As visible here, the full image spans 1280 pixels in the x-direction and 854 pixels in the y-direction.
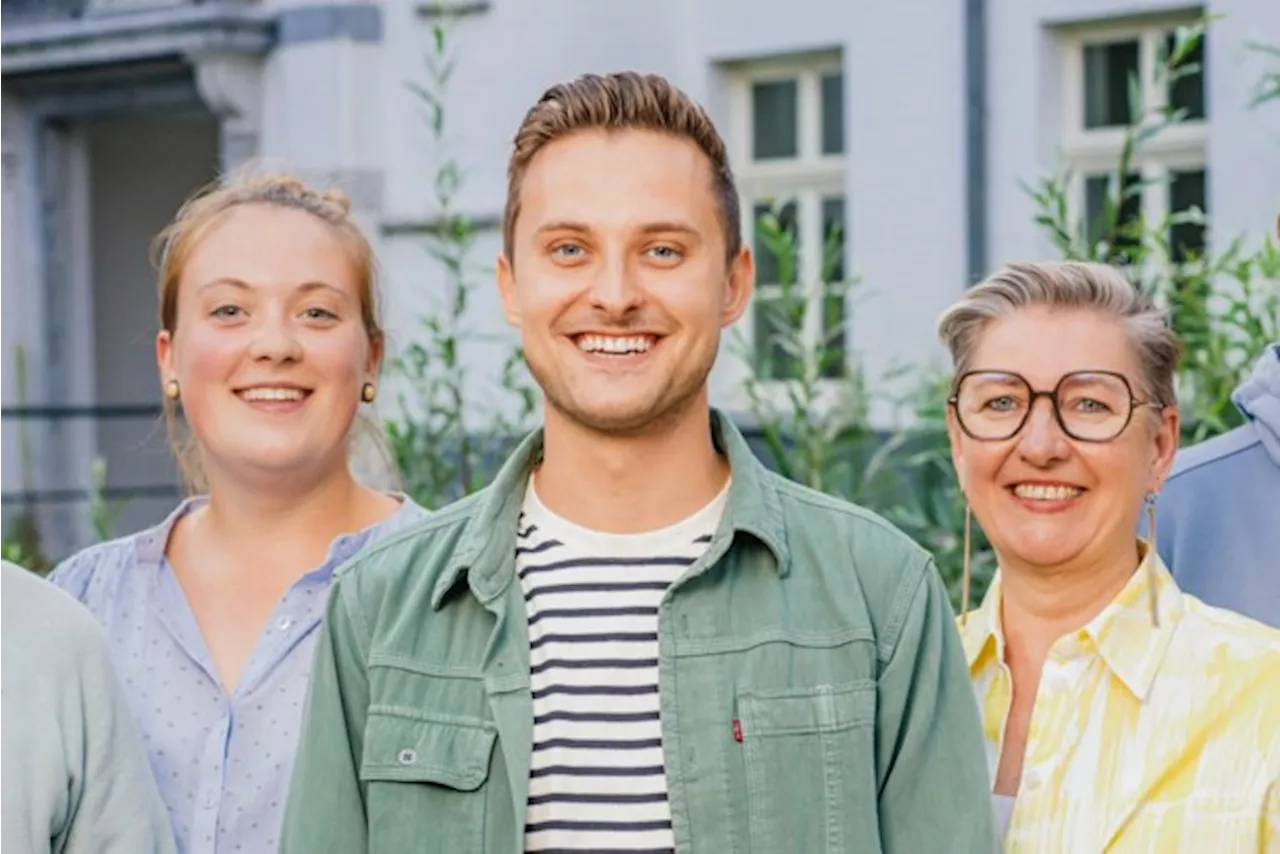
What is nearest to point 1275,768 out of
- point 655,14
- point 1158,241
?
point 1158,241

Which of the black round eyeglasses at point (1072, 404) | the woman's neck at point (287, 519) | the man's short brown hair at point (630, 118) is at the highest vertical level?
the man's short brown hair at point (630, 118)

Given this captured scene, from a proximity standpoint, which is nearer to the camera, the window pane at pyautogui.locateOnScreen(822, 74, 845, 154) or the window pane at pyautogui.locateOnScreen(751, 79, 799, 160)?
the window pane at pyautogui.locateOnScreen(822, 74, 845, 154)

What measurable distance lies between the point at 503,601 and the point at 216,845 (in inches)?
26.4

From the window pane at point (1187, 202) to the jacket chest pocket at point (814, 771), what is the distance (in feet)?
23.4

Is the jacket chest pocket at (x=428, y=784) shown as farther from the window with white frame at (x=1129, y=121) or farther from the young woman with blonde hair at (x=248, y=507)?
the window with white frame at (x=1129, y=121)

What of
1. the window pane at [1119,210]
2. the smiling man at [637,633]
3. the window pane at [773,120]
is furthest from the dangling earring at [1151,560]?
the window pane at [773,120]

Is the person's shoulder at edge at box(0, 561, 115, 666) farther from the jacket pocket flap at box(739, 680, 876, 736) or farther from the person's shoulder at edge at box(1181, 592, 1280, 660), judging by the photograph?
the person's shoulder at edge at box(1181, 592, 1280, 660)

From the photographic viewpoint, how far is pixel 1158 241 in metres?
5.41

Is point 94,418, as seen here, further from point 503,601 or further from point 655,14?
point 503,601

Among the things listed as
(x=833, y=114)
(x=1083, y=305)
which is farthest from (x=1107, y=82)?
(x=1083, y=305)

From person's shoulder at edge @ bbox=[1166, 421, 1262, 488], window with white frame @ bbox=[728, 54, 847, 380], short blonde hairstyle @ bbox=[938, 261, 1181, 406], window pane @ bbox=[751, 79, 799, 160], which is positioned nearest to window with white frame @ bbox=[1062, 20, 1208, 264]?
window with white frame @ bbox=[728, 54, 847, 380]

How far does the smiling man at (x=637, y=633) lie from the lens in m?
2.51

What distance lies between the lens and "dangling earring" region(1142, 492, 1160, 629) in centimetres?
292

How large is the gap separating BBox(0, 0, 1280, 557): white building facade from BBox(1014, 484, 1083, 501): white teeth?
5.14 metres
